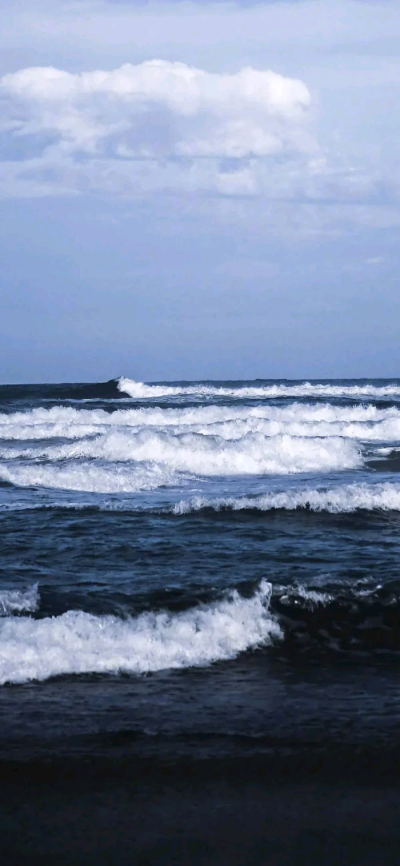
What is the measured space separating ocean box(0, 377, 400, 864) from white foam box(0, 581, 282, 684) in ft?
0.05

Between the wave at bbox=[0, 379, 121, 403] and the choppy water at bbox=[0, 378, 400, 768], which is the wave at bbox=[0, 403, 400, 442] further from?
the wave at bbox=[0, 379, 121, 403]

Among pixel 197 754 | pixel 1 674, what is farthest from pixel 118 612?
pixel 197 754

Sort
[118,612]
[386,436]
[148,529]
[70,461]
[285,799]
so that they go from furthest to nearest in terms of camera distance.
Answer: [386,436]
[70,461]
[148,529]
[118,612]
[285,799]

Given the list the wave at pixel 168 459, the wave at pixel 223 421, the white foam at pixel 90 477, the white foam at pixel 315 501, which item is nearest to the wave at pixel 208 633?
the white foam at pixel 315 501

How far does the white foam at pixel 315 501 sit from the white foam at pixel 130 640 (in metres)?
4.93

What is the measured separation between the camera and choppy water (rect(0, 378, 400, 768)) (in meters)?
5.24

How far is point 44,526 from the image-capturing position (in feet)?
36.1

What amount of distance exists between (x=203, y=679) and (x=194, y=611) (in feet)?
3.63

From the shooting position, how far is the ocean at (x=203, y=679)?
13.6ft

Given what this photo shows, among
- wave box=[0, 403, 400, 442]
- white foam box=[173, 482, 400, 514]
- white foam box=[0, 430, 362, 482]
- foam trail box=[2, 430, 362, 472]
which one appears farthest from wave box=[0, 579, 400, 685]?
wave box=[0, 403, 400, 442]

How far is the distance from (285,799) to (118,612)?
2.88 meters

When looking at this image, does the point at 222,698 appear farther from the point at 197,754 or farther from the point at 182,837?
the point at 182,837

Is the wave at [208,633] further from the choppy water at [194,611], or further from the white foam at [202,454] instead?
the white foam at [202,454]

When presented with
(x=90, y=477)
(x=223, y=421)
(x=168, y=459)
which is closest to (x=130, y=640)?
(x=90, y=477)
